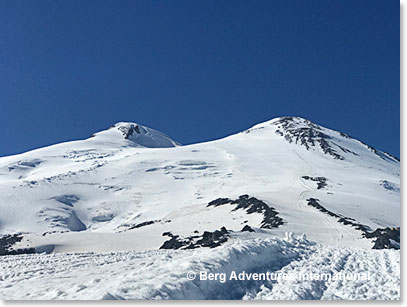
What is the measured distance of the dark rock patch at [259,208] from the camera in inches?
1216

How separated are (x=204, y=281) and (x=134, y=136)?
166m

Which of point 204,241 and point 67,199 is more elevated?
point 67,199

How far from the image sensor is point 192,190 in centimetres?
7088

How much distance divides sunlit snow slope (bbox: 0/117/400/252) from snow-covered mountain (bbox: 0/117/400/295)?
0.20m

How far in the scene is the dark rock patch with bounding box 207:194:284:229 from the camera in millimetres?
30880

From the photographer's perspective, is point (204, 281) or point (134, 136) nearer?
point (204, 281)

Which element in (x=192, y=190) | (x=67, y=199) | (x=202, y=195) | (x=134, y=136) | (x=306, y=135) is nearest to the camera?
(x=202, y=195)

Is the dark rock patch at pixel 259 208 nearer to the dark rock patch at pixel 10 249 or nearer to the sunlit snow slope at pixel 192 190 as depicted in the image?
the sunlit snow slope at pixel 192 190

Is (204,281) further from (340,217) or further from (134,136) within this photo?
(134,136)

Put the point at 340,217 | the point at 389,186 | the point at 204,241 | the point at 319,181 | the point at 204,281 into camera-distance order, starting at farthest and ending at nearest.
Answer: the point at 319,181
the point at 389,186
the point at 340,217
the point at 204,241
the point at 204,281

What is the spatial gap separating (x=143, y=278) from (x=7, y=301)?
3029 millimetres

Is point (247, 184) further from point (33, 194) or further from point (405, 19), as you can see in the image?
point (405, 19)

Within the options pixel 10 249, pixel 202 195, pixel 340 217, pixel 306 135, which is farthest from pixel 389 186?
pixel 306 135

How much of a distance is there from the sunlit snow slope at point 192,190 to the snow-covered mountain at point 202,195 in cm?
20
